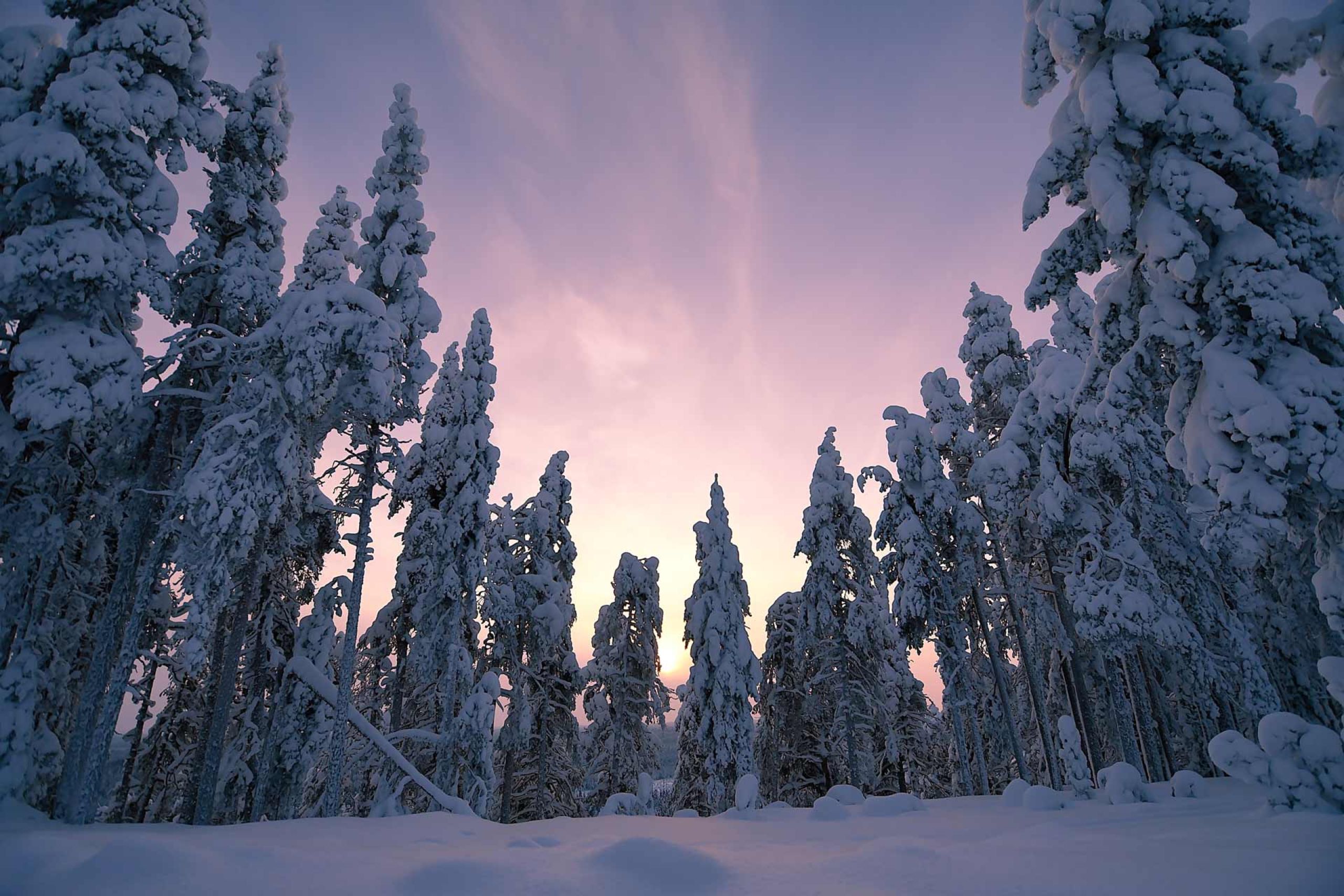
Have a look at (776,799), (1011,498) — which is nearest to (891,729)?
(776,799)

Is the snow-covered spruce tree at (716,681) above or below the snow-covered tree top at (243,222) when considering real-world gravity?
below

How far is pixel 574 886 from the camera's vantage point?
14.6ft

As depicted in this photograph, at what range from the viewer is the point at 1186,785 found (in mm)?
8516

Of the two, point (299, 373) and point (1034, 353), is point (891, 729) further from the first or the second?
point (299, 373)

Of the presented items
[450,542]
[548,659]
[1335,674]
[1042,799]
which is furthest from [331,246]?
[1335,674]

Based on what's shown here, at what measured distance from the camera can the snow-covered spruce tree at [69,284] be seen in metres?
10.2

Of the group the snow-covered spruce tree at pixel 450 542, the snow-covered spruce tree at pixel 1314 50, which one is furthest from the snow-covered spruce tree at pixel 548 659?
the snow-covered spruce tree at pixel 1314 50

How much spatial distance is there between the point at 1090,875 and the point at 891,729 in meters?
19.5

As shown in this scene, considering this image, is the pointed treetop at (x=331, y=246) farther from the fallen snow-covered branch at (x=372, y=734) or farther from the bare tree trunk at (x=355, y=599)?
the fallen snow-covered branch at (x=372, y=734)

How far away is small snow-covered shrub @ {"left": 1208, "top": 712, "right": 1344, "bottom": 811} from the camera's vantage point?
545cm

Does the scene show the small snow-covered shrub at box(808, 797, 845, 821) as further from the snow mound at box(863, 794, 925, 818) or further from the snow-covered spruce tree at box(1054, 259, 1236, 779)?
the snow-covered spruce tree at box(1054, 259, 1236, 779)

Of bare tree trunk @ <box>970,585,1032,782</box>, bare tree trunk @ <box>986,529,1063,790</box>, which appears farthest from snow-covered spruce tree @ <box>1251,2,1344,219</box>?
bare tree trunk @ <box>970,585,1032,782</box>

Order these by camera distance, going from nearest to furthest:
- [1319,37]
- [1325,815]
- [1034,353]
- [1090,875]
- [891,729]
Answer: [1090,875]
[1325,815]
[1319,37]
[891,729]
[1034,353]

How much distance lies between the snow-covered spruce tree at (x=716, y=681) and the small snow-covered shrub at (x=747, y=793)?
11886 mm
